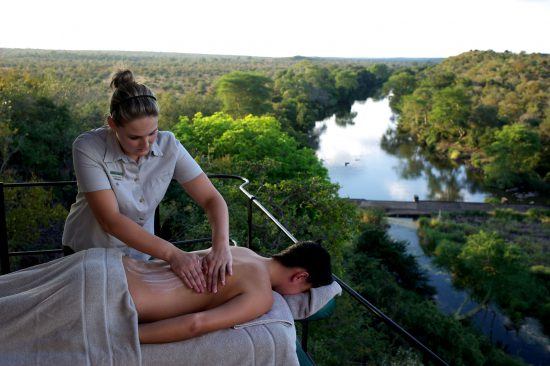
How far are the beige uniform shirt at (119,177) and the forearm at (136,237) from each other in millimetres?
108

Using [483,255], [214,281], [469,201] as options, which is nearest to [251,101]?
[469,201]

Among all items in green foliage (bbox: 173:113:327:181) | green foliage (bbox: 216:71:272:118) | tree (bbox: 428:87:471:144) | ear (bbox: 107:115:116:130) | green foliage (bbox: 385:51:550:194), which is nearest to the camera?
ear (bbox: 107:115:116:130)

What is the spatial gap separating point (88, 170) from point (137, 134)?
0.23 metres

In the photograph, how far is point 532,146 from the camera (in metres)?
32.3

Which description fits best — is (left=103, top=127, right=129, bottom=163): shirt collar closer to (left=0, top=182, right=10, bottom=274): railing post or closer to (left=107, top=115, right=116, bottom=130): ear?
(left=107, top=115, right=116, bottom=130): ear

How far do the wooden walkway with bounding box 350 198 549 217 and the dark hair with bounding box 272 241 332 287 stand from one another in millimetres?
24874

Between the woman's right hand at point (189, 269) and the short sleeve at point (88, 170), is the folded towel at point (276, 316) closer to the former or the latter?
the woman's right hand at point (189, 269)

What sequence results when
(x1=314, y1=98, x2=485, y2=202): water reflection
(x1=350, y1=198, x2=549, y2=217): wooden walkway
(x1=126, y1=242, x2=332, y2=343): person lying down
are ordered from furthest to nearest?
(x1=314, y1=98, x2=485, y2=202): water reflection, (x1=350, y1=198, x2=549, y2=217): wooden walkway, (x1=126, y1=242, x2=332, y2=343): person lying down

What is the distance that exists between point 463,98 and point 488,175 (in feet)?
39.4

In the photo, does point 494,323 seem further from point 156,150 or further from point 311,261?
point 156,150

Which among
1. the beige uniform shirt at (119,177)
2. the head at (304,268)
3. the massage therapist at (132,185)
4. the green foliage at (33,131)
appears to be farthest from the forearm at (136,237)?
the green foliage at (33,131)

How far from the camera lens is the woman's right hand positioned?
1943 millimetres

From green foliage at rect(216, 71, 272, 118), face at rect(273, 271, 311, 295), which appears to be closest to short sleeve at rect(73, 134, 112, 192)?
face at rect(273, 271, 311, 295)

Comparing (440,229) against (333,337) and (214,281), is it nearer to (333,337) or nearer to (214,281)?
(333,337)
